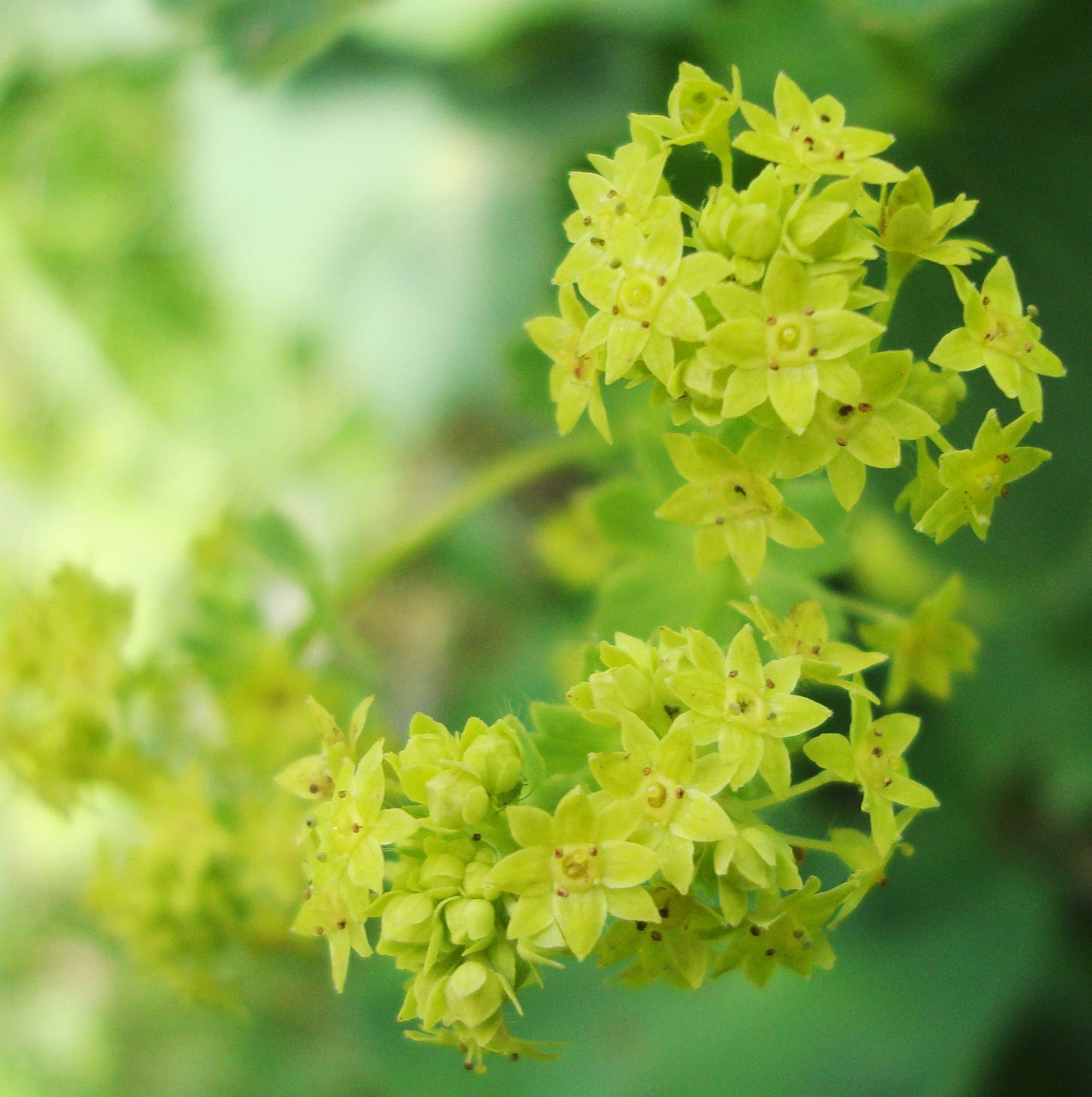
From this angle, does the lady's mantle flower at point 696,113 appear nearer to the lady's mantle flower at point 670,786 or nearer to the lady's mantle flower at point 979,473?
the lady's mantle flower at point 979,473

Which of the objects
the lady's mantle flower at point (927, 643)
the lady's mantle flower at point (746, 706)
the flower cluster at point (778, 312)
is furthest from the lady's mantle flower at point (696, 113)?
the lady's mantle flower at point (927, 643)

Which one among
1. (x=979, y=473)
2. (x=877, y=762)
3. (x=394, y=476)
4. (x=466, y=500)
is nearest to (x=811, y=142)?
(x=979, y=473)

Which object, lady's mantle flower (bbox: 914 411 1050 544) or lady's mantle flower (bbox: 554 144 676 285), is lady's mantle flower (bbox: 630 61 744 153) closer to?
lady's mantle flower (bbox: 554 144 676 285)

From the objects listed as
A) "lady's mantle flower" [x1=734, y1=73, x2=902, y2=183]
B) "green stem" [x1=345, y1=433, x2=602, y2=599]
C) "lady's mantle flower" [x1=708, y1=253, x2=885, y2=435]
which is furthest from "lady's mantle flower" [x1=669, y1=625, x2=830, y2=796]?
"green stem" [x1=345, y1=433, x2=602, y2=599]

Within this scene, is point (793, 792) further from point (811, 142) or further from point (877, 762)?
point (811, 142)

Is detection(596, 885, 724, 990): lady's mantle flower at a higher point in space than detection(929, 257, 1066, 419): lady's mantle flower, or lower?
lower

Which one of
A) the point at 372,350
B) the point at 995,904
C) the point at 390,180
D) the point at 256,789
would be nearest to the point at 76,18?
the point at 390,180

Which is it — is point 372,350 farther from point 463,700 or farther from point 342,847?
point 342,847
